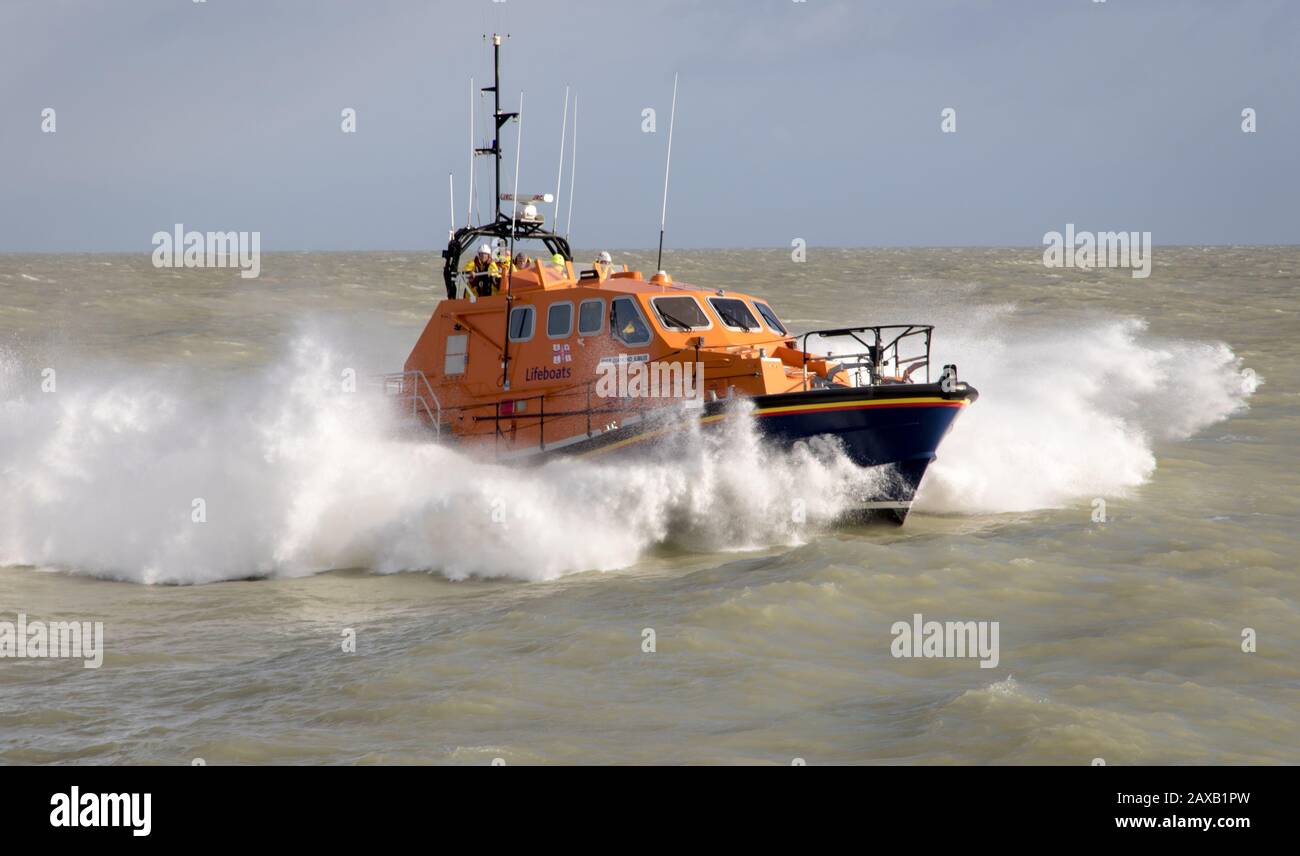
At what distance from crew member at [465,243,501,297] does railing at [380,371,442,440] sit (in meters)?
1.10

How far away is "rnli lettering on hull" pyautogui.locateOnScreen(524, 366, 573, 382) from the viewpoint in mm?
11719

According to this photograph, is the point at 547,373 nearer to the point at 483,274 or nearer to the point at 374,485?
the point at 483,274

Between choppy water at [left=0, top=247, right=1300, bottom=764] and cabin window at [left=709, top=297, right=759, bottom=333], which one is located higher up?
cabin window at [left=709, top=297, right=759, bottom=333]

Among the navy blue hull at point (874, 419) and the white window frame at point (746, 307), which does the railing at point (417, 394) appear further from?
the navy blue hull at point (874, 419)

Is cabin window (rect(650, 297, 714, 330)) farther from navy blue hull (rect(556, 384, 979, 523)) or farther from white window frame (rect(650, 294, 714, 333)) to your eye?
navy blue hull (rect(556, 384, 979, 523))

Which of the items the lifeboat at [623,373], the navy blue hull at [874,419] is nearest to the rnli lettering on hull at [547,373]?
the lifeboat at [623,373]

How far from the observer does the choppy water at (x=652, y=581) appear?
5.68 m

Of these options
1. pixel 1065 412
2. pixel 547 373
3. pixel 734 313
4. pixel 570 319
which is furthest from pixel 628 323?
pixel 1065 412

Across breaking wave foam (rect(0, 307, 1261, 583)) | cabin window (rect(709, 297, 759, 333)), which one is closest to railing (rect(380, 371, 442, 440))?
breaking wave foam (rect(0, 307, 1261, 583))

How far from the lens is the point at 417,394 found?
41.2 feet
